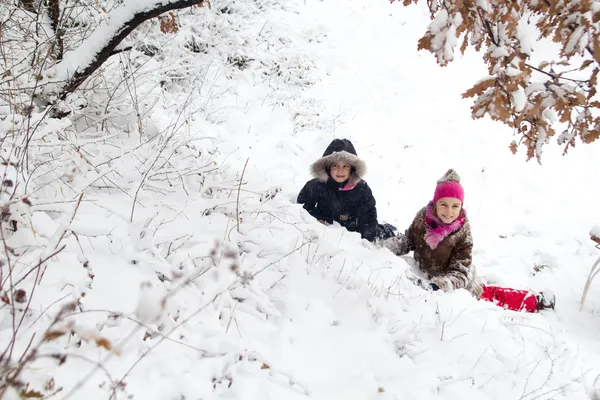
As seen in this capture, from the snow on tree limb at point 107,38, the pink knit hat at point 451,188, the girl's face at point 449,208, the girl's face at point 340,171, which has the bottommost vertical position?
the girl's face at point 340,171

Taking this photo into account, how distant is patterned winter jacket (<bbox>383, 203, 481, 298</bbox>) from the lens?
12.8 feet

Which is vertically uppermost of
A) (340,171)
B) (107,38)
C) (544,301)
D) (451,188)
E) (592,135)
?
(592,135)

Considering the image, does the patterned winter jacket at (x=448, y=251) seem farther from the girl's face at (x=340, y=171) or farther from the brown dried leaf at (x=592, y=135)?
the brown dried leaf at (x=592, y=135)

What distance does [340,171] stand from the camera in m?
4.79

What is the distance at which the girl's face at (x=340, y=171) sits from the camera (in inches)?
188

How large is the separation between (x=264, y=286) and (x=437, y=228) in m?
2.42

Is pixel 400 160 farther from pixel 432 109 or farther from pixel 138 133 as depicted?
pixel 138 133

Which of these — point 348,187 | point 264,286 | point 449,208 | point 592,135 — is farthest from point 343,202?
point 592,135

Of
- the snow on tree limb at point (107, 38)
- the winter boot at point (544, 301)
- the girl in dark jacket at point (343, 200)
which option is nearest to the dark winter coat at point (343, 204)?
the girl in dark jacket at point (343, 200)

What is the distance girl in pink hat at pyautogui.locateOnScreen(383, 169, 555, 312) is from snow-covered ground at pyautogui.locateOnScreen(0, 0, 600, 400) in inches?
12.0

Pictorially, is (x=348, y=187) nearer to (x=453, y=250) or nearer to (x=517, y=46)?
(x=453, y=250)

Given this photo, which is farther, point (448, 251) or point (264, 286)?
point (448, 251)

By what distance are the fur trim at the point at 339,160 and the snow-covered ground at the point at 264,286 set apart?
2.86 ft

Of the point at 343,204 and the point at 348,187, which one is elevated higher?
the point at 348,187
